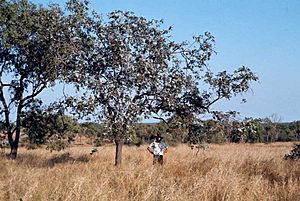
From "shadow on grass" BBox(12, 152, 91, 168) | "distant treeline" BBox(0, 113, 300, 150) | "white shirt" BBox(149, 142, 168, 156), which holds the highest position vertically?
"distant treeline" BBox(0, 113, 300, 150)

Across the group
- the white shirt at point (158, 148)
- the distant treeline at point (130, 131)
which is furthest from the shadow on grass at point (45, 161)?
the white shirt at point (158, 148)

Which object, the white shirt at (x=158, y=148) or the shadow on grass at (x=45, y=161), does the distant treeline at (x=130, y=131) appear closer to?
the white shirt at (x=158, y=148)

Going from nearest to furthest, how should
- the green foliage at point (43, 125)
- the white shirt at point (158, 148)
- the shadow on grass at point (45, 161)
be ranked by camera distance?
the shadow on grass at point (45, 161) < the white shirt at point (158, 148) < the green foliage at point (43, 125)

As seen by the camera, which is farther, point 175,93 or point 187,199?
point 175,93

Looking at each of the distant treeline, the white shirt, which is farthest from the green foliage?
the white shirt

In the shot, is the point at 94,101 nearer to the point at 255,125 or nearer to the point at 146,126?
the point at 255,125

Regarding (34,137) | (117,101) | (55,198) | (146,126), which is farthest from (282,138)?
(55,198)

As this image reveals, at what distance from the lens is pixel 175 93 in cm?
1079

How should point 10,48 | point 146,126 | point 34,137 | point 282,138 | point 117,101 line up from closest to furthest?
point 117,101
point 10,48
point 34,137
point 146,126
point 282,138

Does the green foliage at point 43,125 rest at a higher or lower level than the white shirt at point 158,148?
higher

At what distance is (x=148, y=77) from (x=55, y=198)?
16.6 ft

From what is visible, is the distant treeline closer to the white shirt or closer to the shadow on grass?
the white shirt

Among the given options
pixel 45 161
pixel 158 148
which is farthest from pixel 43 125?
pixel 158 148

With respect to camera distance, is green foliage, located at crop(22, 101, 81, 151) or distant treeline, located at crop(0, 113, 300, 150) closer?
distant treeline, located at crop(0, 113, 300, 150)
